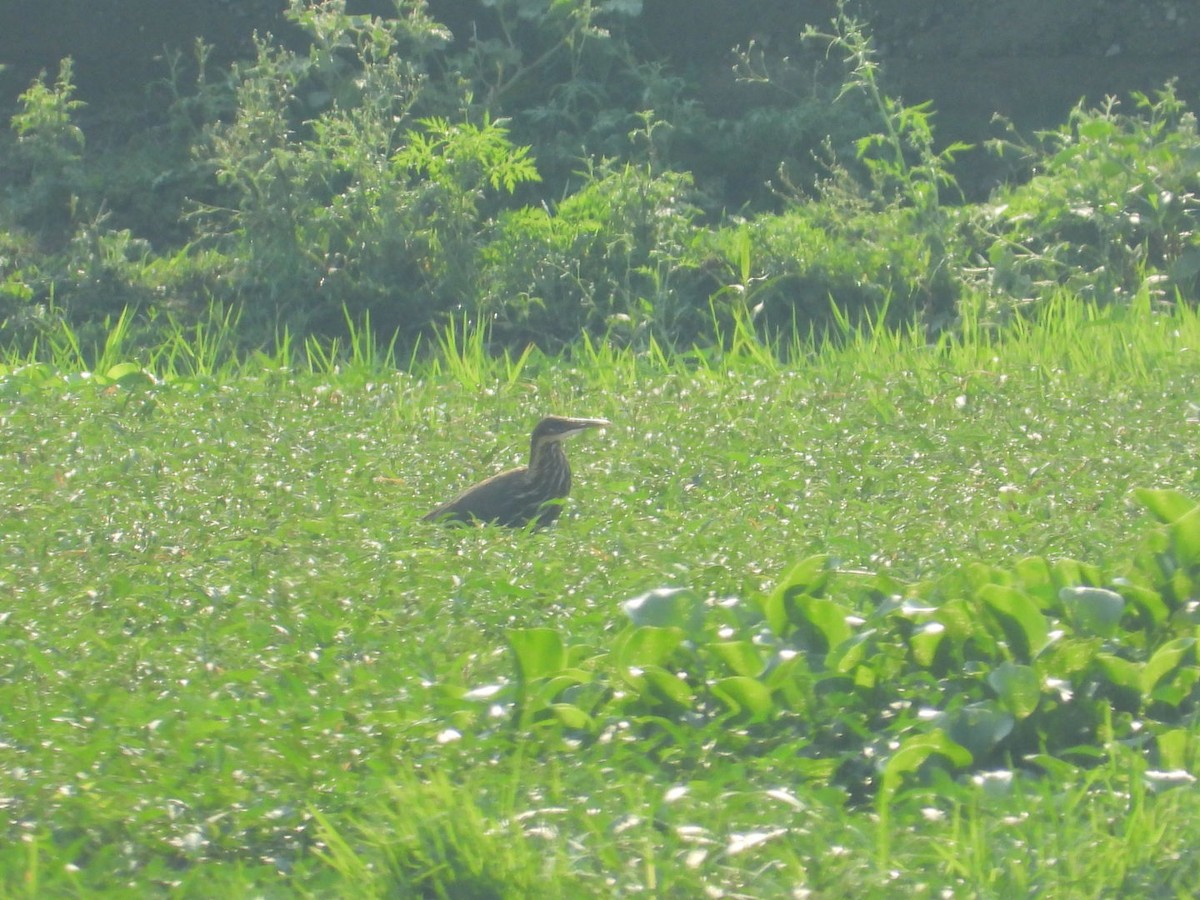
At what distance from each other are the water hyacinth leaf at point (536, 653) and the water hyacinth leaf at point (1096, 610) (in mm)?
1105

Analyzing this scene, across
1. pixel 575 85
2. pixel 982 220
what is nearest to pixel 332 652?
pixel 982 220

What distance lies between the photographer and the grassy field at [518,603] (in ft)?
9.79

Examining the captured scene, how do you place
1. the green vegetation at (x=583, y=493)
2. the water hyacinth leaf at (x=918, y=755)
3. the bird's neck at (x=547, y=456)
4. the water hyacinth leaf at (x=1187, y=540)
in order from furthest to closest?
the bird's neck at (x=547, y=456)
the water hyacinth leaf at (x=1187, y=540)
the water hyacinth leaf at (x=918, y=755)
the green vegetation at (x=583, y=493)

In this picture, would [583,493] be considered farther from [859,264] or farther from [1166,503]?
[859,264]

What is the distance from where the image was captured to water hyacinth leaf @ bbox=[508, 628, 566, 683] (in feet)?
11.9

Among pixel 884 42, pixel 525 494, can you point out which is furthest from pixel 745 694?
pixel 884 42

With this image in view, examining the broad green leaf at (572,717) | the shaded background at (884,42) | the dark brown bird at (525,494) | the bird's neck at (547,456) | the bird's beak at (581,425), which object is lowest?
the dark brown bird at (525,494)

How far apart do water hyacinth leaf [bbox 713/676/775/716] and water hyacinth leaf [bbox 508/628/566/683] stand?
331 mm

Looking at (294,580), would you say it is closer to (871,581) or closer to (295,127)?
(871,581)

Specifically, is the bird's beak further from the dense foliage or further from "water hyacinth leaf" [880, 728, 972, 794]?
"water hyacinth leaf" [880, 728, 972, 794]

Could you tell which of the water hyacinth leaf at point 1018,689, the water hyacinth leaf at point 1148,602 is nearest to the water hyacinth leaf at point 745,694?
the water hyacinth leaf at point 1018,689

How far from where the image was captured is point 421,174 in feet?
30.5

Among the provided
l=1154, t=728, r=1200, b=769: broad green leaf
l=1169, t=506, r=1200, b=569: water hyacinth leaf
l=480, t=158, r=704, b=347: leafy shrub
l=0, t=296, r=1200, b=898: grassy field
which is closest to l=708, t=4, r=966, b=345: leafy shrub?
l=480, t=158, r=704, b=347: leafy shrub

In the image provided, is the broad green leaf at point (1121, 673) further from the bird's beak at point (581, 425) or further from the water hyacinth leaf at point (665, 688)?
the bird's beak at point (581, 425)
